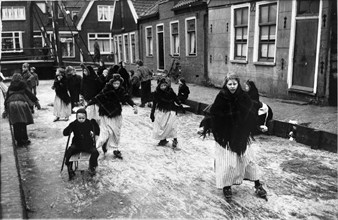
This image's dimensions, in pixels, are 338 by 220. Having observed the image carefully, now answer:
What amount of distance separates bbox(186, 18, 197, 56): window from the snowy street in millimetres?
10208

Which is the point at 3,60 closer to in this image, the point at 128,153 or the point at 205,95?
the point at 205,95

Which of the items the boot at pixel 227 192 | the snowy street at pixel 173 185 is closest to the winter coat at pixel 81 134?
the snowy street at pixel 173 185

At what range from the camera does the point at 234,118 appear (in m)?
4.77

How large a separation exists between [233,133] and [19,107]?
16.7ft

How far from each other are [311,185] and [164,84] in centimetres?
360

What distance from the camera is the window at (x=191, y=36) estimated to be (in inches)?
680

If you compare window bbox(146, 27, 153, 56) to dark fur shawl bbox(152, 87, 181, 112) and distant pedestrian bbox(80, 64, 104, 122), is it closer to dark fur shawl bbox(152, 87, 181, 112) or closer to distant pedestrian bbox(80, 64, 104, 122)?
distant pedestrian bbox(80, 64, 104, 122)

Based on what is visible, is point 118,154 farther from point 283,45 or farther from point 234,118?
→ point 283,45

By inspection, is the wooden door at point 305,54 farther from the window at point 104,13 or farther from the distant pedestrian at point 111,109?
the window at point 104,13

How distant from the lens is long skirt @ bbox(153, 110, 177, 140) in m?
7.61

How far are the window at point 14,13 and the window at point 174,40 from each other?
79.9 ft

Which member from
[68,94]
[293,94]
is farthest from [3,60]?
[293,94]

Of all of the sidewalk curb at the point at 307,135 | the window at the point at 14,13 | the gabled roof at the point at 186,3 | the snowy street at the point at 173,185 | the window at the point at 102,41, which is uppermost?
the window at the point at 14,13

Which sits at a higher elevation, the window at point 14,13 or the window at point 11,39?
the window at point 14,13
